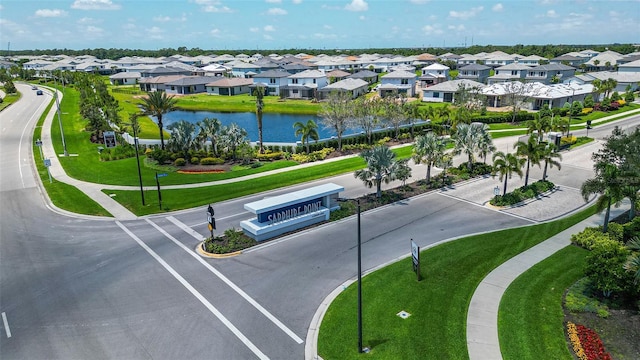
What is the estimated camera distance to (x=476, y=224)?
30641 millimetres

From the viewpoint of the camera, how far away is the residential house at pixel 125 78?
5438 inches

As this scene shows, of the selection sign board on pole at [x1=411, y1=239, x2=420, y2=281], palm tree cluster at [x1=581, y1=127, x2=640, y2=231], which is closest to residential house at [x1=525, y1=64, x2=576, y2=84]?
palm tree cluster at [x1=581, y1=127, x2=640, y2=231]

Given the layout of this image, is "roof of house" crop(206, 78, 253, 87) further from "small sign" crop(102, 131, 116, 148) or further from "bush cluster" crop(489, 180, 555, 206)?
"bush cluster" crop(489, 180, 555, 206)

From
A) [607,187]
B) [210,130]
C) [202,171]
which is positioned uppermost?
[210,130]

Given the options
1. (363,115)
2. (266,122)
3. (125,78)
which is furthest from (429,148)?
(125,78)

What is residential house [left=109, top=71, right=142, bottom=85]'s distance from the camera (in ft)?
453

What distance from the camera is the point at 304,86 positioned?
347 ft

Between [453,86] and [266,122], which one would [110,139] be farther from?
[453,86]

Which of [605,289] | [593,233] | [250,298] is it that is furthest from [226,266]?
[593,233]

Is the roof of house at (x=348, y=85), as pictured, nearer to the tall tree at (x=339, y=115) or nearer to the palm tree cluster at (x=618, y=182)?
the tall tree at (x=339, y=115)

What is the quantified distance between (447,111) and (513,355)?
5160 centimetres

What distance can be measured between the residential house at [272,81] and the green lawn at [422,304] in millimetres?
91639

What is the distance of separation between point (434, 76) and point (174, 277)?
103 metres

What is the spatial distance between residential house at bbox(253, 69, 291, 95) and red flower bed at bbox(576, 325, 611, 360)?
100951 millimetres
